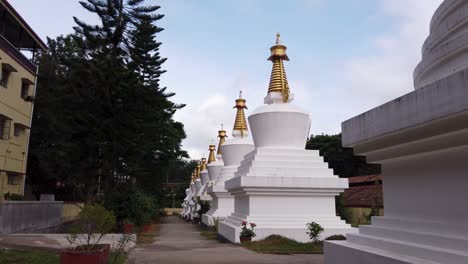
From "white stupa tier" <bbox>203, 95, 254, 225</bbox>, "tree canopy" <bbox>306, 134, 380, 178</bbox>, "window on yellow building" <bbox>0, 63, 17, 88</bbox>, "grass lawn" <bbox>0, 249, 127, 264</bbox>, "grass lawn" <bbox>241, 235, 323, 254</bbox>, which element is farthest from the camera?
"tree canopy" <bbox>306, 134, 380, 178</bbox>

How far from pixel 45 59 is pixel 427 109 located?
29.9m

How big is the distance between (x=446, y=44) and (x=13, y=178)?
2408cm

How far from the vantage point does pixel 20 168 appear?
76.9 feet

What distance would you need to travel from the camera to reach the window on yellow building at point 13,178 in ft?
74.1

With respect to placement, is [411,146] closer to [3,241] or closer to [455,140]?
[455,140]

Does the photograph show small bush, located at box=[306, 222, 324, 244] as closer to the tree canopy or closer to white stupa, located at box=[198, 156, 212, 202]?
white stupa, located at box=[198, 156, 212, 202]

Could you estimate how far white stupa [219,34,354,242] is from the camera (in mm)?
11531

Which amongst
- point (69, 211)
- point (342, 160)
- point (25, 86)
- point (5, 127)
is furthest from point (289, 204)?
point (342, 160)

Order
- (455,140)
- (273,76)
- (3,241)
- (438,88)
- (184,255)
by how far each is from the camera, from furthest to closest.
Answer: (273,76) < (3,241) < (184,255) < (455,140) < (438,88)

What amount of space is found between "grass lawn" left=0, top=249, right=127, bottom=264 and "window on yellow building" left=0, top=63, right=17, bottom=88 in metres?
14.4

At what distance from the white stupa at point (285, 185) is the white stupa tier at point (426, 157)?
710cm

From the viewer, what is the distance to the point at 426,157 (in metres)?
3.66

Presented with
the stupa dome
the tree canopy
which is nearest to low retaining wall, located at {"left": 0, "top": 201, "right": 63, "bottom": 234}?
the stupa dome

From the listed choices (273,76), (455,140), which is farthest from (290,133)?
(455,140)
